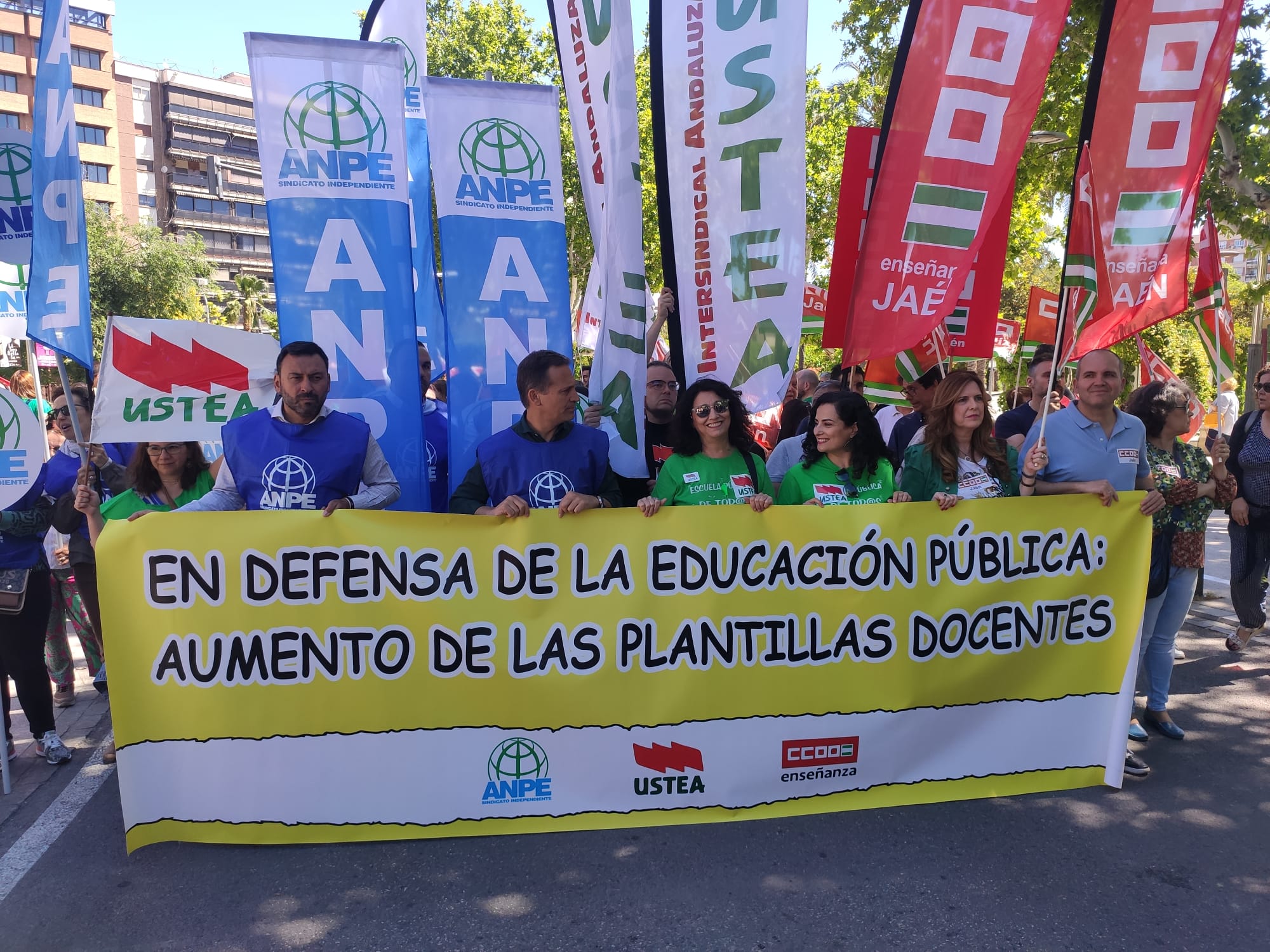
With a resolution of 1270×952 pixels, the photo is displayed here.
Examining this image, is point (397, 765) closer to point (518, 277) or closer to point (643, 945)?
point (643, 945)

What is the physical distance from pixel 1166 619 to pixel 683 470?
8.74ft

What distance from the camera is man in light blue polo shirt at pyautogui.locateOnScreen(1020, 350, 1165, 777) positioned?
410cm

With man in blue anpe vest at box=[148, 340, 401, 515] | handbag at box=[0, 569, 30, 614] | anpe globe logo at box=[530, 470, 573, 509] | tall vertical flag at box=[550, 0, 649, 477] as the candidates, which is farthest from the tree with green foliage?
anpe globe logo at box=[530, 470, 573, 509]

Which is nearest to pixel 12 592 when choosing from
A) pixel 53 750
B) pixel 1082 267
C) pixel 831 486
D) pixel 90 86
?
pixel 53 750

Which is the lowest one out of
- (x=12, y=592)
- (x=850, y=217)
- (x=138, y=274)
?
(x=12, y=592)

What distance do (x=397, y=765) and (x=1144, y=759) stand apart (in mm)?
3490

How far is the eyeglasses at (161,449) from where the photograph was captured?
165 inches

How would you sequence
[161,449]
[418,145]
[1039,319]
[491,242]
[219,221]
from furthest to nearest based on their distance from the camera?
[219,221]
[1039,319]
[418,145]
[491,242]
[161,449]

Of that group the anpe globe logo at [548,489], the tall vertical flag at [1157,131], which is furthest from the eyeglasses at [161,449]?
the tall vertical flag at [1157,131]

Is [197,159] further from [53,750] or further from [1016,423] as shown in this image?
[1016,423]

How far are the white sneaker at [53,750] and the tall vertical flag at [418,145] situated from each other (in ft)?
9.22

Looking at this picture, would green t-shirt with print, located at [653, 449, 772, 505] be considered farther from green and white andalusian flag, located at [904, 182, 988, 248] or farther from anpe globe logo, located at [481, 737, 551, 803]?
green and white andalusian flag, located at [904, 182, 988, 248]

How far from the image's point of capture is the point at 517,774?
3.48 metres

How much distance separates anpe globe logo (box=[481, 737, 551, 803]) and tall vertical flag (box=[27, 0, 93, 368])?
2599mm
